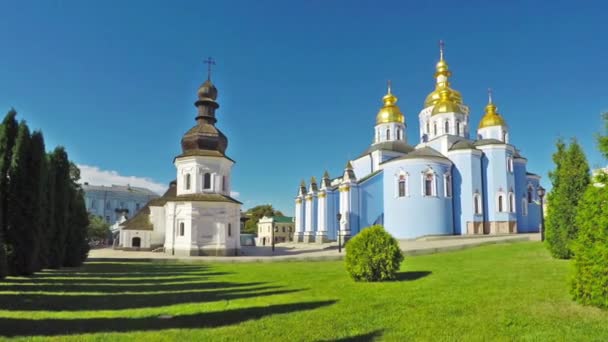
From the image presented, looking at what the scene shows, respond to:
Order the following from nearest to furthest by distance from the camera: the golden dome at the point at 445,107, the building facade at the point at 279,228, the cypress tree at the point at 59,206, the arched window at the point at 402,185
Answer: the cypress tree at the point at 59,206 < the arched window at the point at 402,185 < the golden dome at the point at 445,107 < the building facade at the point at 279,228

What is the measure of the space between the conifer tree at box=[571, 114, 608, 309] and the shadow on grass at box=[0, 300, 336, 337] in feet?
15.9

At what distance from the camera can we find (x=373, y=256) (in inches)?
407

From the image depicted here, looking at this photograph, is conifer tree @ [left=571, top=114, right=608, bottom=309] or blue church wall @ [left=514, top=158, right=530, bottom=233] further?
blue church wall @ [left=514, top=158, right=530, bottom=233]

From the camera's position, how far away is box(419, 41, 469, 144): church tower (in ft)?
128

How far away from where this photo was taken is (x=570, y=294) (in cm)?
696

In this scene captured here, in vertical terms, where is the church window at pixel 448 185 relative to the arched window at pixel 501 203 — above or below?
above

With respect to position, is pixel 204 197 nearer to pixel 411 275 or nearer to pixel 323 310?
pixel 411 275

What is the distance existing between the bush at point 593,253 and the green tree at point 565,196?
6.65 meters

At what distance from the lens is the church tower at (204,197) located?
2634cm

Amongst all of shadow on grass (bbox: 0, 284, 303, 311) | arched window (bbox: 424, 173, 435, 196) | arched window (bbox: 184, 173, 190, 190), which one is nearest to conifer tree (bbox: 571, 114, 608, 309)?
shadow on grass (bbox: 0, 284, 303, 311)

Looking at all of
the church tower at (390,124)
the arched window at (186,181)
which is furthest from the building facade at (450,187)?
the arched window at (186,181)

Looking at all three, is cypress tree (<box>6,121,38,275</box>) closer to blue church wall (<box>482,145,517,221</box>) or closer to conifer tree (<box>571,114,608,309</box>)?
conifer tree (<box>571,114,608,309</box>)

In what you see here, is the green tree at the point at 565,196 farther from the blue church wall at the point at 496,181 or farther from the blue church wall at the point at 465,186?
the blue church wall at the point at 496,181

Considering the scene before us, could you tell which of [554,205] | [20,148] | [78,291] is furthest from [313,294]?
[20,148]
